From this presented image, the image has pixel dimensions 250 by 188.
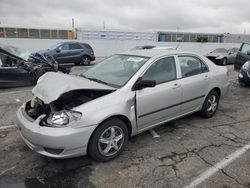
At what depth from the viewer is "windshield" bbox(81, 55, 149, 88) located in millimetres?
3922

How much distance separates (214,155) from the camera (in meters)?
3.70

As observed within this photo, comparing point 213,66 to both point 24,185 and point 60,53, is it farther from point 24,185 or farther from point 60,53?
point 60,53

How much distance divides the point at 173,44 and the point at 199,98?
26.4m

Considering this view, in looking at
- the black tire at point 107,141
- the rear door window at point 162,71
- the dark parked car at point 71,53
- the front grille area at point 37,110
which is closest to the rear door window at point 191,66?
the rear door window at point 162,71

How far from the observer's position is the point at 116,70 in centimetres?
427

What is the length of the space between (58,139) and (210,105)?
3.47m

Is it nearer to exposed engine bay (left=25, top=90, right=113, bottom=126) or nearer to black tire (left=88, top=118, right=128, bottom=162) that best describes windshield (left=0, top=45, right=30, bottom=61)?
exposed engine bay (left=25, top=90, right=113, bottom=126)

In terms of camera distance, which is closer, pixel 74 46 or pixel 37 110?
pixel 37 110

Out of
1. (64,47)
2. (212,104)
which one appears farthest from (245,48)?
(64,47)

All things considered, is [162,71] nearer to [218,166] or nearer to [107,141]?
[107,141]

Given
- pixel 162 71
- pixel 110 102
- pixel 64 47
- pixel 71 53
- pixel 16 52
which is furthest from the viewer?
pixel 71 53

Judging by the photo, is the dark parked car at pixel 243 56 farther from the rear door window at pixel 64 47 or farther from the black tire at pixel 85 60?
the rear door window at pixel 64 47

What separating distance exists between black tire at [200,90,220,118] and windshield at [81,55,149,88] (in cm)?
179

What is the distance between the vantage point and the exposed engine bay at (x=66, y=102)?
133 inches
